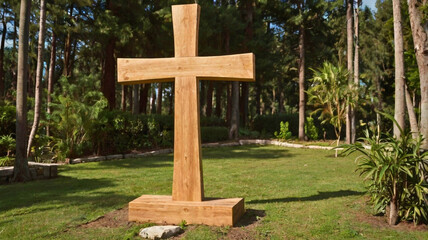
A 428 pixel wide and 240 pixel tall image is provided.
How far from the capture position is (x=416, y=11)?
19.4 feet

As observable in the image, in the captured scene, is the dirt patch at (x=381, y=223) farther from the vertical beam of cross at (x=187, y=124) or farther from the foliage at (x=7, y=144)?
the foliage at (x=7, y=144)

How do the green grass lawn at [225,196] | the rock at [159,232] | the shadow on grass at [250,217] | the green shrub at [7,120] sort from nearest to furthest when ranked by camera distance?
the rock at [159,232], the green grass lawn at [225,196], the shadow on grass at [250,217], the green shrub at [7,120]

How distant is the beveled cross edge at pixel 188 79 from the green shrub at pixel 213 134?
14.9 metres

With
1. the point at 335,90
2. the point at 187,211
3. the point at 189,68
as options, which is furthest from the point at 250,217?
the point at 335,90

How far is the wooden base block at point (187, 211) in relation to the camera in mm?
4438

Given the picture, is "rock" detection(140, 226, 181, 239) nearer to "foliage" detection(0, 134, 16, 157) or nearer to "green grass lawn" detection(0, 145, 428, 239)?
"green grass lawn" detection(0, 145, 428, 239)

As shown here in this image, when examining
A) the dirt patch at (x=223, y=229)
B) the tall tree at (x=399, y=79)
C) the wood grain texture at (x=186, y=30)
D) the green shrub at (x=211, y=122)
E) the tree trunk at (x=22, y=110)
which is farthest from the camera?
the green shrub at (x=211, y=122)

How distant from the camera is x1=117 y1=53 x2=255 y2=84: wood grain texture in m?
4.65

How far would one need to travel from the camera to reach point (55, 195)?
22.3ft

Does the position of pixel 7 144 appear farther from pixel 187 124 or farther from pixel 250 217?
pixel 250 217

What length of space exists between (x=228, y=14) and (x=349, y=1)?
268 inches

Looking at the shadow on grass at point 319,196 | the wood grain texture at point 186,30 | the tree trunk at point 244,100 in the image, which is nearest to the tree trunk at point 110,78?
the tree trunk at point 244,100

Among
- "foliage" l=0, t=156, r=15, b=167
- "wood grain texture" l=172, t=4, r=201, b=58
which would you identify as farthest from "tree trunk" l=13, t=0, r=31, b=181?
"wood grain texture" l=172, t=4, r=201, b=58

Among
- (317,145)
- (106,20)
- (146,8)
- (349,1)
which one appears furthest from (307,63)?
(106,20)
